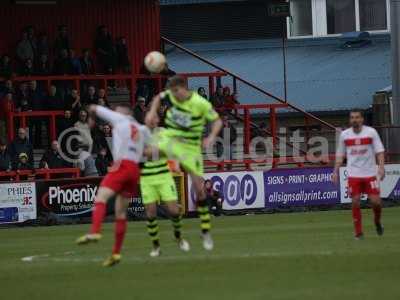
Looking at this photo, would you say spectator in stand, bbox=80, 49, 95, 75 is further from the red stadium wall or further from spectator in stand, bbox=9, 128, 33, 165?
spectator in stand, bbox=9, 128, 33, 165

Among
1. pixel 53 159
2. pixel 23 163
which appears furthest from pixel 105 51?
pixel 23 163

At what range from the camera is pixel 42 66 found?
3441 cm

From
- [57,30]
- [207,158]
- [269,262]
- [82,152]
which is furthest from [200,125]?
[57,30]

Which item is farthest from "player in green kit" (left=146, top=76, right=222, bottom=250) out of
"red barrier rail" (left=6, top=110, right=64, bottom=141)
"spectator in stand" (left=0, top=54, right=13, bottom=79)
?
"spectator in stand" (left=0, top=54, right=13, bottom=79)

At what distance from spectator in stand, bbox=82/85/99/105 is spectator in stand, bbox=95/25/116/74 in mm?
2763

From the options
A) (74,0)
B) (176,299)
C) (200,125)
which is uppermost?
(74,0)

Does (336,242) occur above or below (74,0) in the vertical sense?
below

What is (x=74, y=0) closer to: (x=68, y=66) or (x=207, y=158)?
(x=68, y=66)

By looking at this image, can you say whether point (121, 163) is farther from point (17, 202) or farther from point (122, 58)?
point (122, 58)

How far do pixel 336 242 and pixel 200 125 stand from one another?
3.49m

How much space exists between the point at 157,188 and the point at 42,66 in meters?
18.2

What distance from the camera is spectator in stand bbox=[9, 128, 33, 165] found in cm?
3045

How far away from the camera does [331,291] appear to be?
41.3 feet

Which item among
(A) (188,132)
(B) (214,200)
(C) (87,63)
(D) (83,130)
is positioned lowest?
(B) (214,200)
